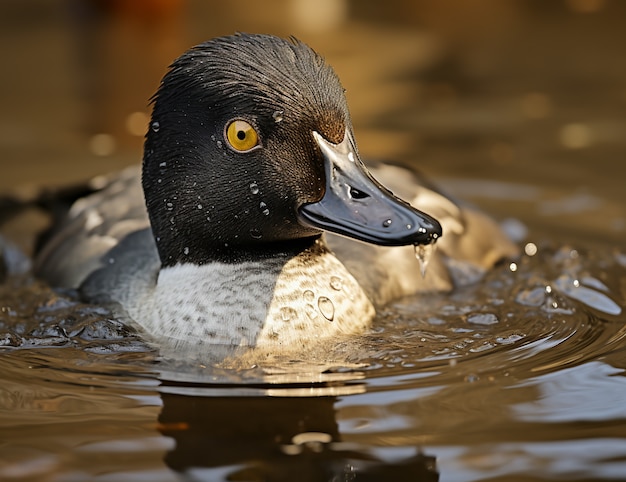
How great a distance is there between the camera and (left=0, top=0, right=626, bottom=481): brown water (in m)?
3.42

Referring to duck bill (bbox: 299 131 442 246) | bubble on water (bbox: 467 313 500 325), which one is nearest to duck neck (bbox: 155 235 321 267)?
duck bill (bbox: 299 131 442 246)

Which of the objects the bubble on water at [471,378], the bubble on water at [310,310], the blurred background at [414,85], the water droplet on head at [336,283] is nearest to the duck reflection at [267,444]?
the bubble on water at [471,378]

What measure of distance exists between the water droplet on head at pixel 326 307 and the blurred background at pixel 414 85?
2.17m

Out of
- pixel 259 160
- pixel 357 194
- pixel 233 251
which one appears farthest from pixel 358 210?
pixel 233 251

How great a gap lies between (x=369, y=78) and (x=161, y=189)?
17.2 feet

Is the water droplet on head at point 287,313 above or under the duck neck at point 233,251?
under

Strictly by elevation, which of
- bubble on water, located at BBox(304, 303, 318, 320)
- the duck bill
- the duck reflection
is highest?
the duck bill

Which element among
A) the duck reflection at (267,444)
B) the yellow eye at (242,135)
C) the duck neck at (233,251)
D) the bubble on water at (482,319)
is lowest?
the duck reflection at (267,444)

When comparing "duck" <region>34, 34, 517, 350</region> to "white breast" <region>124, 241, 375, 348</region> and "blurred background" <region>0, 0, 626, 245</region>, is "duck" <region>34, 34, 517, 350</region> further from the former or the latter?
"blurred background" <region>0, 0, 626, 245</region>

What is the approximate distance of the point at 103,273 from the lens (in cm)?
517

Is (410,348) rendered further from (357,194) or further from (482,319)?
(357,194)

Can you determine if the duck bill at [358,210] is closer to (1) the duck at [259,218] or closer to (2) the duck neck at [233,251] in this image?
(1) the duck at [259,218]

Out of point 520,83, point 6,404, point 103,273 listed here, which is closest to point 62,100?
point 520,83

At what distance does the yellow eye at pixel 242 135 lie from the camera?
13.8 feet
